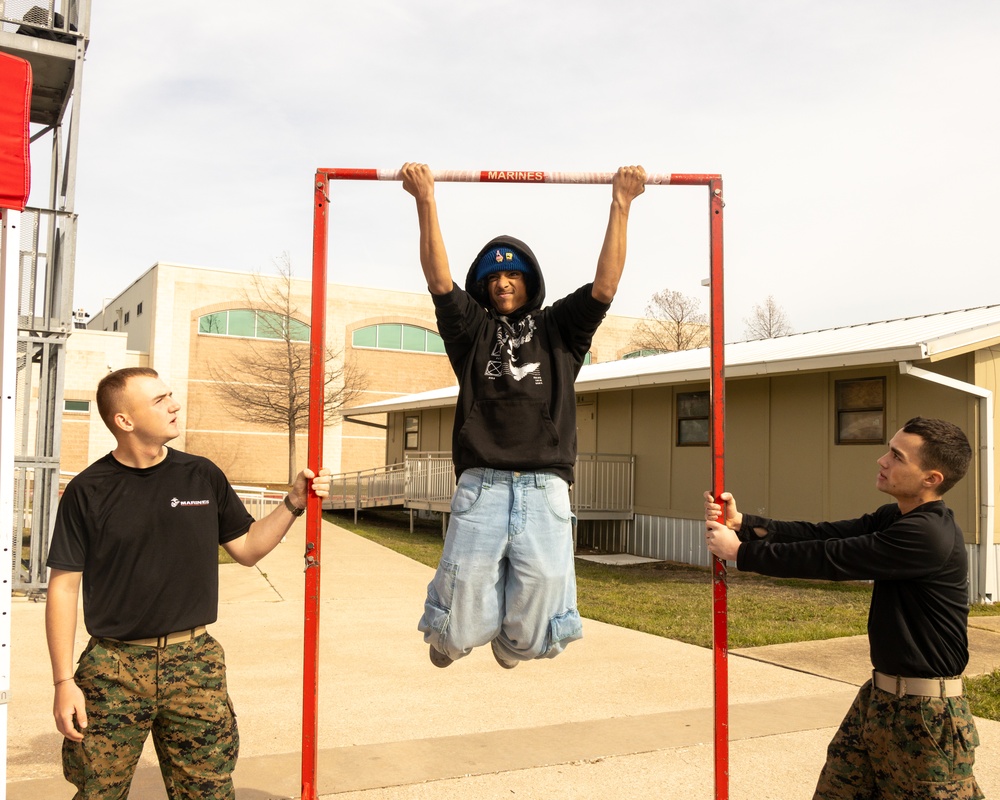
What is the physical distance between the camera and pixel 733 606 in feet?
34.6

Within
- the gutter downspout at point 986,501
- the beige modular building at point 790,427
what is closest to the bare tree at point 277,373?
Result: the beige modular building at point 790,427

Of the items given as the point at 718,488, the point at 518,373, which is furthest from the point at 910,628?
the point at 518,373

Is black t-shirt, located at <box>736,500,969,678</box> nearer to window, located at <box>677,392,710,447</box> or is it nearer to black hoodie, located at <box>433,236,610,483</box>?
black hoodie, located at <box>433,236,610,483</box>

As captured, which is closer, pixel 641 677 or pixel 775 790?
pixel 775 790

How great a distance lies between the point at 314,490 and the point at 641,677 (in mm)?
4055

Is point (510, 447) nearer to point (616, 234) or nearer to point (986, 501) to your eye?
point (616, 234)

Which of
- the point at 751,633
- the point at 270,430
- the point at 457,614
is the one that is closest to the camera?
the point at 457,614

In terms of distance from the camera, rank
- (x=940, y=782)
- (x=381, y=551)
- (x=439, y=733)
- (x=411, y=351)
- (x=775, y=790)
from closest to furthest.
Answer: (x=940, y=782)
(x=775, y=790)
(x=439, y=733)
(x=381, y=551)
(x=411, y=351)

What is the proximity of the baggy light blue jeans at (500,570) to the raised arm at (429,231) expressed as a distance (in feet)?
2.39

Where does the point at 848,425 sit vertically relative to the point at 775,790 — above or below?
above

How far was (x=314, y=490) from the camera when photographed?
3.49 m

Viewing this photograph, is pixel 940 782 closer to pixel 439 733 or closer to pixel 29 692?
pixel 439 733

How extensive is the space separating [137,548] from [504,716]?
125 inches


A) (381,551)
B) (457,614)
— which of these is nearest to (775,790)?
(457,614)
